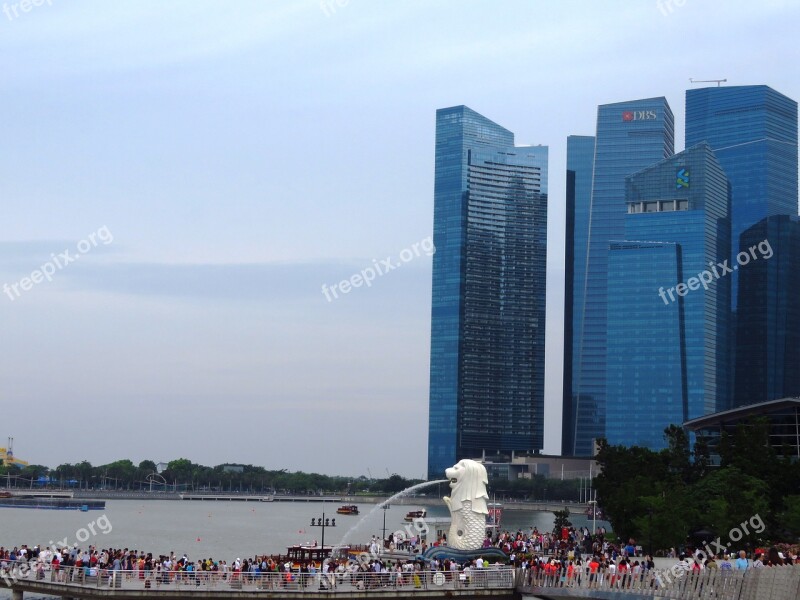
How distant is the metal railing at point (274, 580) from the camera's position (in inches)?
1774

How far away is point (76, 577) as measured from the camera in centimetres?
4575

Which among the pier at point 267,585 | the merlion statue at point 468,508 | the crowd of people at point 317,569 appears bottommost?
the pier at point 267,585

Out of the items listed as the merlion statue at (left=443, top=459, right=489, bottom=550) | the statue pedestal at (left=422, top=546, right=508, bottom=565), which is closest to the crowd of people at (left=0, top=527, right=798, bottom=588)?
the statue pedestal at (left=422, top=546, right=508, bottom=565)

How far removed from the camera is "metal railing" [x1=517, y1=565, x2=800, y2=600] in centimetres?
2861

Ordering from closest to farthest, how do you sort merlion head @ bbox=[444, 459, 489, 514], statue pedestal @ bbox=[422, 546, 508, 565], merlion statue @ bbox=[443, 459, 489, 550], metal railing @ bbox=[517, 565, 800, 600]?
1. metal railing @ bbox=[517, 565, 800, 600]
2. statue pedestal @ bbox=[422, 546, 508, 565]
3. merlion statue @ bbox=[443, 459, 489, 550]
4. merlion head @ bbox=[444, 459, 489, 514]

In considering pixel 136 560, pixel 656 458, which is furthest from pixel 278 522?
pixel 136 560

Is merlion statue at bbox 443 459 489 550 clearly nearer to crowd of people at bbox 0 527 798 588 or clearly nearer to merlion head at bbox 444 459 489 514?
merlion head at bbox 444 459 489 514

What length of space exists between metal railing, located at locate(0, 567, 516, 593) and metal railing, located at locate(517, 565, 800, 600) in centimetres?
216

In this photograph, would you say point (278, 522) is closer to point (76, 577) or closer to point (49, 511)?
point (49, 511)

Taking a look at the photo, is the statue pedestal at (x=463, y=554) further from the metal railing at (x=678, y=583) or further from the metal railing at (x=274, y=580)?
the metal railing at (x=678, y=583)

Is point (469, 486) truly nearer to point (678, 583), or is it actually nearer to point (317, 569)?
point (317, 569)

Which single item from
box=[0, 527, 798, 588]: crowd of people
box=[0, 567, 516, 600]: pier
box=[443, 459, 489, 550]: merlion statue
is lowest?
box=[0, 567, 516, 600]: pier

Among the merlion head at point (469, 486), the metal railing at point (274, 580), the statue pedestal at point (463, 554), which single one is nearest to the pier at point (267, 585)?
the metal railing at point (274, 580)

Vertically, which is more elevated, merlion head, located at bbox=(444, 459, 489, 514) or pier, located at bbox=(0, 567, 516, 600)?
merlion head, located at bbox=(444, 459, 489, 514)
